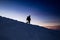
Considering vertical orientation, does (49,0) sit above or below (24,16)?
above

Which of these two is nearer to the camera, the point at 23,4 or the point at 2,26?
the point at 2,26

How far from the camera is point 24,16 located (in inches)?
175

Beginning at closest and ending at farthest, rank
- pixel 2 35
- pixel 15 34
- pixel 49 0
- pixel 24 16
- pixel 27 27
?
pixel 2 35 < pixel 15 34 < pixel 27 27 < pixel 24 16 < pixel 49 0

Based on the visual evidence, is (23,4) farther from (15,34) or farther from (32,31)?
(15,34)

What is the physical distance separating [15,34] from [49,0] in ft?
9.71

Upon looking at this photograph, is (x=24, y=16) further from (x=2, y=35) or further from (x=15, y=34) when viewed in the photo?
(x=2, y=35)

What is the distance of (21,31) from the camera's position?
10.7 ft

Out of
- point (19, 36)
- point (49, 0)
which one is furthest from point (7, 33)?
point (49, 0)

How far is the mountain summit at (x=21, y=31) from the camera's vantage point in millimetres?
2789

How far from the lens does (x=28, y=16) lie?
4.46m

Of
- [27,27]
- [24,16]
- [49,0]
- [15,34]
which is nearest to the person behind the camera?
[15,34]

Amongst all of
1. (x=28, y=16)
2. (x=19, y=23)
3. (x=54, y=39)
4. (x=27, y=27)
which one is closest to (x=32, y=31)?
(x=27, y=27)

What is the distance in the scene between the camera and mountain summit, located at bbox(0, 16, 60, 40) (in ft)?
9.15

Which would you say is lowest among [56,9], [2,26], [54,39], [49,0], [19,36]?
[54,39]
